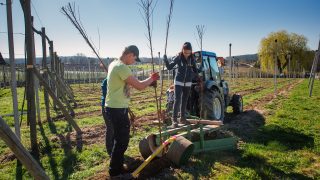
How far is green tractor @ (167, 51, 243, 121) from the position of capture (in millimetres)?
7828

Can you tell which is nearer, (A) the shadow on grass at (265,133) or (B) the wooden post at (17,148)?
(B) the wooden post at (17,148)

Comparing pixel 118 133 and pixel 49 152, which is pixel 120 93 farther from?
pixel 49 152

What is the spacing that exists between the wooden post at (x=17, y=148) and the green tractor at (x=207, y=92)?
4.57m

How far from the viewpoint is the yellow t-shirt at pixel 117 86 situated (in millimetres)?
4398

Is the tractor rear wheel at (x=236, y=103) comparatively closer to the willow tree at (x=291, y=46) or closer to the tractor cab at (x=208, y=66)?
the tractor cab at (x=208, y=66)

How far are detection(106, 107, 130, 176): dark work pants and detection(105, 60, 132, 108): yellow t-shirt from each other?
90 mm

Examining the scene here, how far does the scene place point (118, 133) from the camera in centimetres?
461

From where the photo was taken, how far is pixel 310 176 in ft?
15.9

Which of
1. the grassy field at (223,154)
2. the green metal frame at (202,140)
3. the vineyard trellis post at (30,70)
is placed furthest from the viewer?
the vineyard trellis post at (30,70)

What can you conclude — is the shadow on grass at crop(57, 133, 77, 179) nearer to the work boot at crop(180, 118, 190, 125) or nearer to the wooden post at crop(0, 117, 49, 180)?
the wooden post at crop(0, 117, 49, 180)

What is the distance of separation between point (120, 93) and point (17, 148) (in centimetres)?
181

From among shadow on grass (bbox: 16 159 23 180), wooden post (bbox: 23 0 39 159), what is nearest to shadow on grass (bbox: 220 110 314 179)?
shadow on grass (bbox: 16 159 23 180)

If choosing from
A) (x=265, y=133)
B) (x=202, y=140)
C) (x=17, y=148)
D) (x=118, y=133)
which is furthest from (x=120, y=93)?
(x=265, y=133)

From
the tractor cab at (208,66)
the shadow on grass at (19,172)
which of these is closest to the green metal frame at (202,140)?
the shadow on grass at (19,172)
